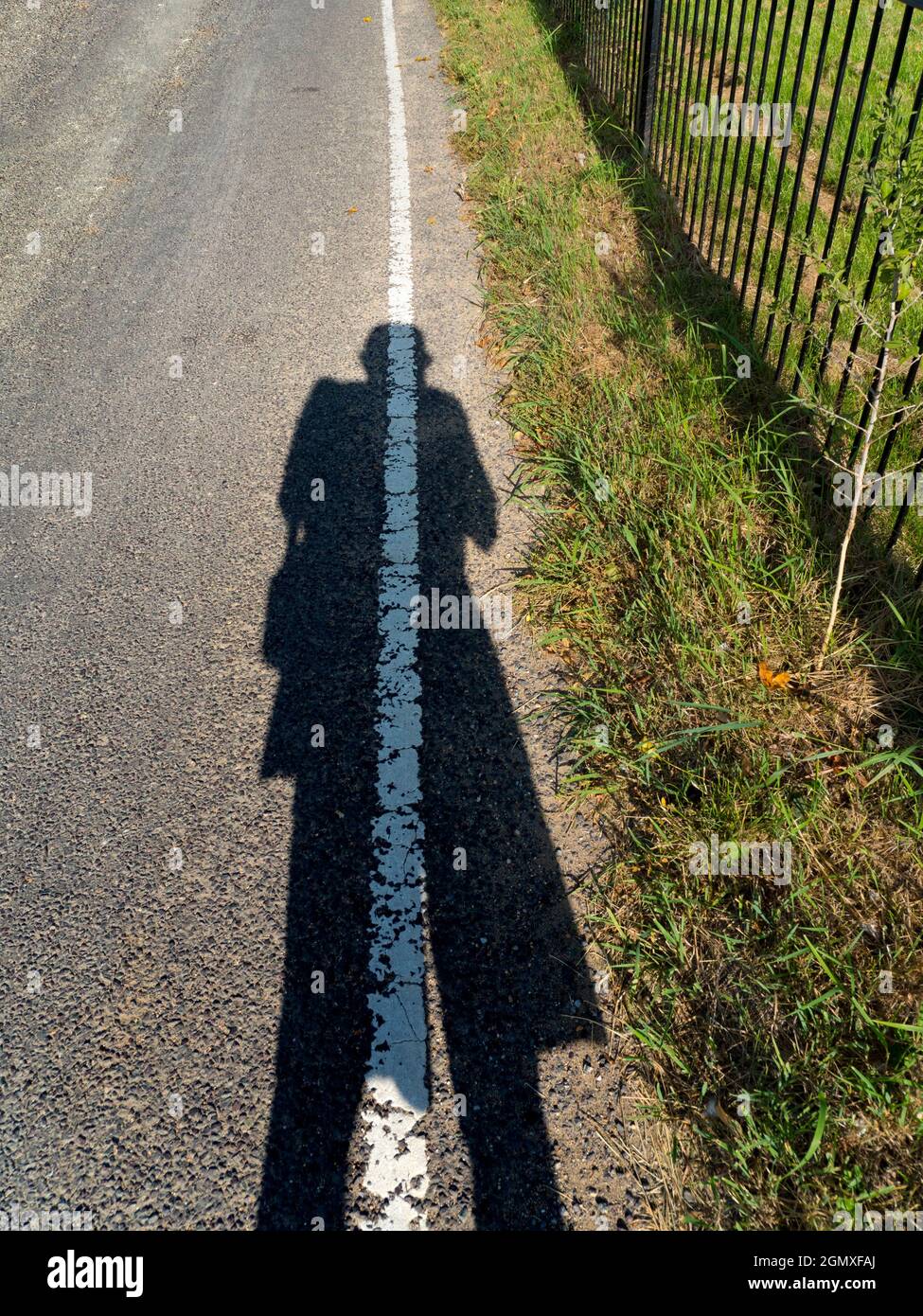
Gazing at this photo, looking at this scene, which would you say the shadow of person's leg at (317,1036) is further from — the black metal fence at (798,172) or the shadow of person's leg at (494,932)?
the black metal fence at (798,172)

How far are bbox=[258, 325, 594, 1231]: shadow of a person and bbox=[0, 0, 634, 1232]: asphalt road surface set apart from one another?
11 millimetres

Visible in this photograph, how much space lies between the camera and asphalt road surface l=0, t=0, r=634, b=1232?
7.80 ft

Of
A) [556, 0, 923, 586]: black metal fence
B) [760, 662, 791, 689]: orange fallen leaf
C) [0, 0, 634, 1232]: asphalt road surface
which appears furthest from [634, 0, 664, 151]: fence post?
[760, 662, 791, 689]: orange fallen leaf

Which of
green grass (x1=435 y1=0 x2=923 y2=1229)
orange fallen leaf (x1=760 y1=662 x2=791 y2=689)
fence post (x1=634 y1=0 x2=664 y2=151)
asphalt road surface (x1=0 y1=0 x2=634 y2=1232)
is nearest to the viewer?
green grass (x1=435 y1=0 x2=923 y2=1229)

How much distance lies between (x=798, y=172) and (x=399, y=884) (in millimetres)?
3422

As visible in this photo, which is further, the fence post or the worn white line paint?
the fence post

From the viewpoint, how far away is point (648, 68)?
19.9ft

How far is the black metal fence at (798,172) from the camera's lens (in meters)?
3.34

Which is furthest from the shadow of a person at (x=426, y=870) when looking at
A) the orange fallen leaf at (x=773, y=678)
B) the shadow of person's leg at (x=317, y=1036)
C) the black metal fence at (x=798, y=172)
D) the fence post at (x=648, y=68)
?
the fence post at (x=648, y=68)

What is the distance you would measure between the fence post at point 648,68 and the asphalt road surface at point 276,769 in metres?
1.47

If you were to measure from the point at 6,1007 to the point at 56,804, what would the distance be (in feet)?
2.47

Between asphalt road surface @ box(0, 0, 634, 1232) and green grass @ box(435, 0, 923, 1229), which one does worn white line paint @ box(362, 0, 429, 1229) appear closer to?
asphalt road surface @ box(0, 0, 634, 1232)

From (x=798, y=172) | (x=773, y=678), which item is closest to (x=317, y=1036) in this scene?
(x=773, y=678)
